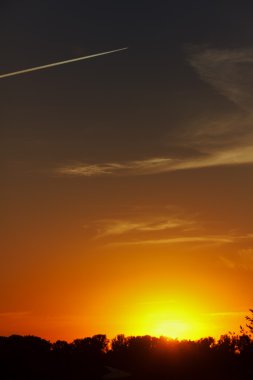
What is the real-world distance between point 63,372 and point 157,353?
1491 inches

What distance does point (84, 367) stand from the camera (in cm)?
9169

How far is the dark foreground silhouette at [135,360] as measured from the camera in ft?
265

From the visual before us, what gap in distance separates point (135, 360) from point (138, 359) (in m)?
0.95

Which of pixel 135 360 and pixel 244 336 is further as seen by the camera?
pixel 135 360

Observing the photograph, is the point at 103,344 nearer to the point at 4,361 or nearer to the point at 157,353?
the point at 157,353

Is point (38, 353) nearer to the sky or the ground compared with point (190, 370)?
nearer to the sky

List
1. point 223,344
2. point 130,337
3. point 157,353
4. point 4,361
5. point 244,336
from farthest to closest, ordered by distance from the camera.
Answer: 1. point 130,337
2. point 157,353
3. point 223,344
4. point 4,361
5. point 244,336

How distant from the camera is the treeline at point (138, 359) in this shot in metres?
80.8

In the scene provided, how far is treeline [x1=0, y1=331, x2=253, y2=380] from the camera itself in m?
80.8

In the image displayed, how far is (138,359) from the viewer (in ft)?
412

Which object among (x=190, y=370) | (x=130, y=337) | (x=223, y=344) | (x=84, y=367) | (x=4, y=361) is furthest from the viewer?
(x=130, y=337)

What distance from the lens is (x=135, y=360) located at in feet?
415

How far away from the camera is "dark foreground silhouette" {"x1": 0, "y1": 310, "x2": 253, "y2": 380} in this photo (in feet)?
265

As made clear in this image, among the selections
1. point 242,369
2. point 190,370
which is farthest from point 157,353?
point 242,369
